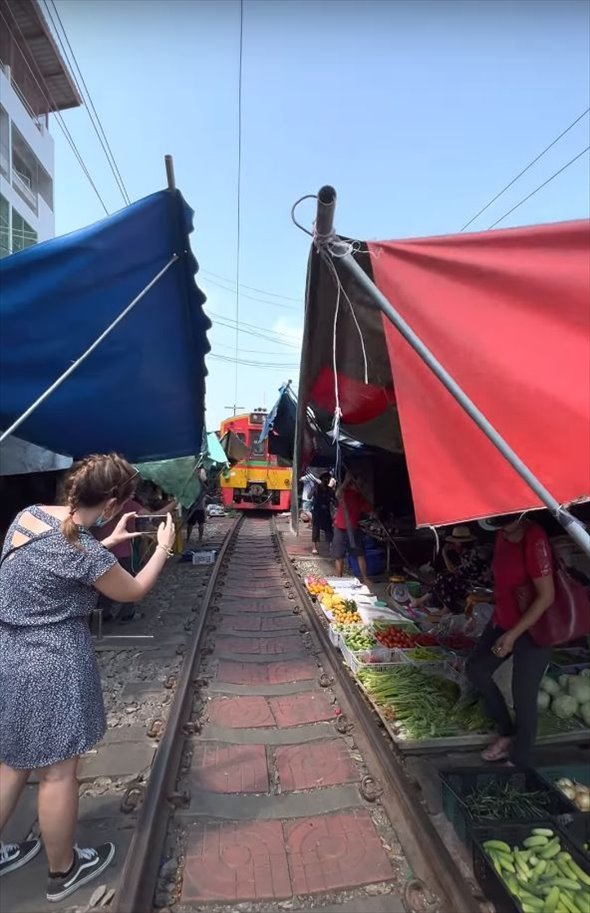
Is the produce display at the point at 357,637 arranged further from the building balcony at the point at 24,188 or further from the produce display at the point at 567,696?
the building balcony at the point at 24,188

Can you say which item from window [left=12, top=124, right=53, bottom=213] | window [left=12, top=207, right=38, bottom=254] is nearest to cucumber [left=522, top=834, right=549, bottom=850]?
window [left=12, top=207, right=38, bottom=254]

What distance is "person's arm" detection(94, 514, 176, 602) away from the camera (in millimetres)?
2221

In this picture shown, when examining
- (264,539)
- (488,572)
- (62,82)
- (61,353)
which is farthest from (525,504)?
(62,82)

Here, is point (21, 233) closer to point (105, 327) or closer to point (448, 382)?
point (105, 327)

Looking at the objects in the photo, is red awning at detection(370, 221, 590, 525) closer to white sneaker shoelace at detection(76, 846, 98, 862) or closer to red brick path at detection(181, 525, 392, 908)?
red brick path at detection(181, 525, 392, 908)

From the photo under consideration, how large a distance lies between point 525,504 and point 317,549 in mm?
11937

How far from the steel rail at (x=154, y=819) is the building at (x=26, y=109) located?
17772 mm

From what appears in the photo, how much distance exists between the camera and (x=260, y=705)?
4.47 m

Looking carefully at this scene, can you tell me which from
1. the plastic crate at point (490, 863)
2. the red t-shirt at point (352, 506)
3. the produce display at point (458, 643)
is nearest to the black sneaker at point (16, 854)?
the plastic crate at point (490, 863)

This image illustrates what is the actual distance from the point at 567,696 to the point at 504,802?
1511 mm

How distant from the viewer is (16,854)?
8.32ft

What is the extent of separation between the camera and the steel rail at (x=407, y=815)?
7.62 feet

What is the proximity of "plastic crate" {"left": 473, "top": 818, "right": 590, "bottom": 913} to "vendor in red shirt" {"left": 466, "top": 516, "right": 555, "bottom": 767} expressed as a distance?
Answer: 0.71m

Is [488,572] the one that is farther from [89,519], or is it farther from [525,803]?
[89,519]
